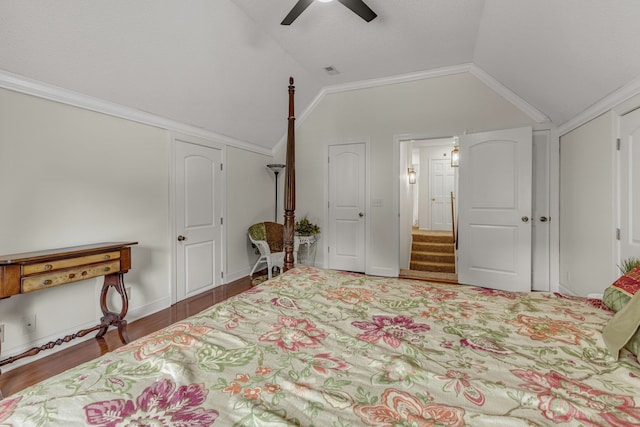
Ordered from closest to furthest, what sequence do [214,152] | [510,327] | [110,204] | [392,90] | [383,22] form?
[510,327] < [110,204] < [383,22] < [214,152] < [392,90]

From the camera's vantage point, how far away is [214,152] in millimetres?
3877

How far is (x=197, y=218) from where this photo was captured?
3.65m

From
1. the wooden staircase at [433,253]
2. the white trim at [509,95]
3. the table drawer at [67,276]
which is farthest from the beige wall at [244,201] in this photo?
the white trim at [509,95]

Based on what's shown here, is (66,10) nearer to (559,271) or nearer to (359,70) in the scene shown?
(359,70)

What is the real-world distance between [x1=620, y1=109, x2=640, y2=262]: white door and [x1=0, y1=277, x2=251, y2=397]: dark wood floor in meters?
3.90

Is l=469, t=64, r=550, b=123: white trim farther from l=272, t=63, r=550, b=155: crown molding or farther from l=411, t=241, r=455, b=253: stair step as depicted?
l=411, t=241, r=455, b=253: stair step

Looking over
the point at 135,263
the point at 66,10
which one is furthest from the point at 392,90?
the point at 135,263

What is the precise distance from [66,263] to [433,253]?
17.0 feet

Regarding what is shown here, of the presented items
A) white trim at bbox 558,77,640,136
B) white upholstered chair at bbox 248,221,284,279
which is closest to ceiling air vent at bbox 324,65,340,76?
white upholstered chair at bbox 248,221,284,279

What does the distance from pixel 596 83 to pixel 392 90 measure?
238 cm

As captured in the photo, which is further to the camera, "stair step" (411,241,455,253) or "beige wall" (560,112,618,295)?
"stair step" (411,241,455,253)

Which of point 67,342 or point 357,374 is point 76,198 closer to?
point 67,342

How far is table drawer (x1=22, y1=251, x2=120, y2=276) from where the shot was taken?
1.89 m

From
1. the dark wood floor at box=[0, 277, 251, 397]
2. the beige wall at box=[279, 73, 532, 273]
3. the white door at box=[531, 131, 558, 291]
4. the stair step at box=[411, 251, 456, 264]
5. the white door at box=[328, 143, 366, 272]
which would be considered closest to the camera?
the dark wood floor at box=[0, 277, 251, 397]
